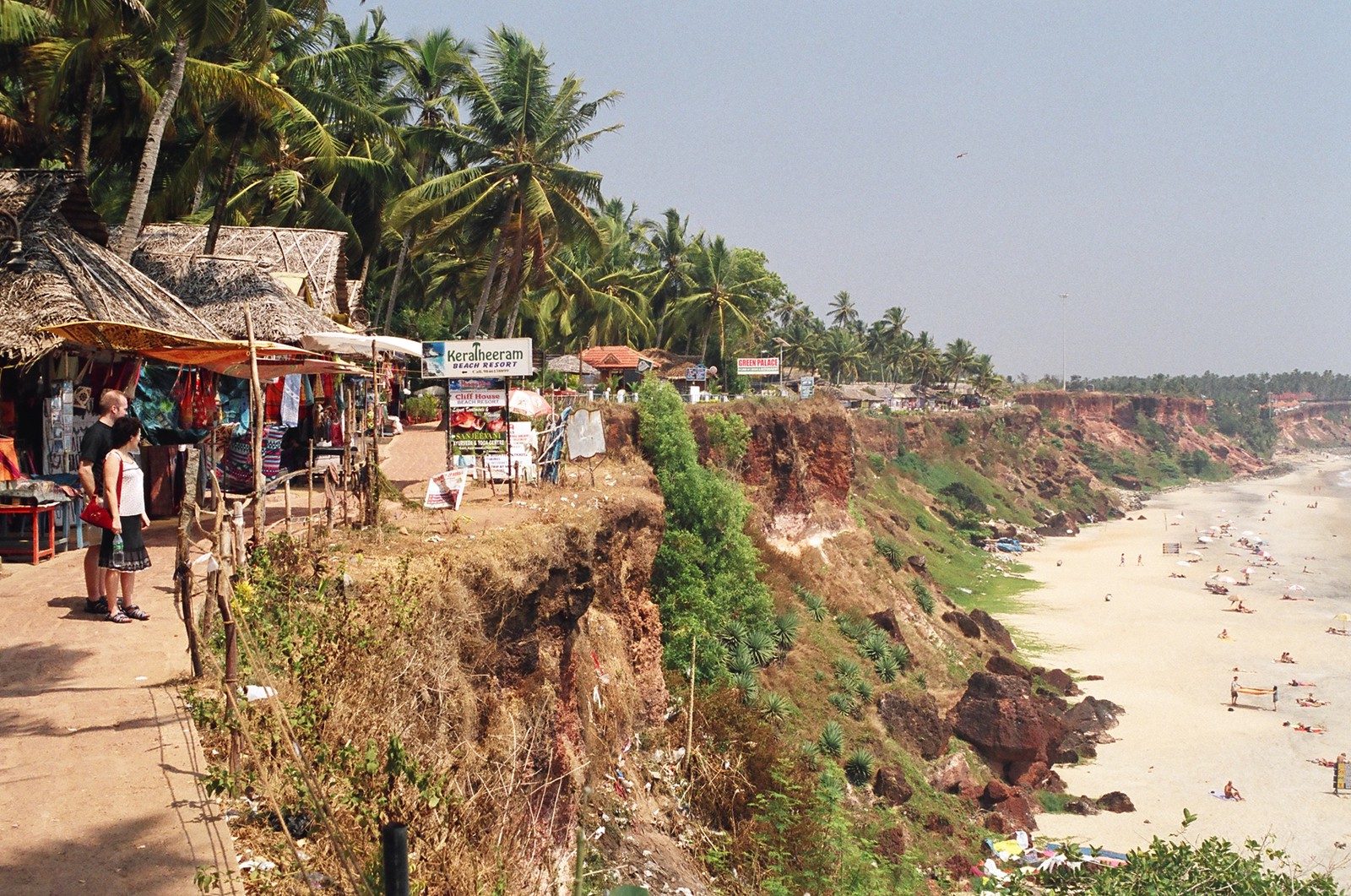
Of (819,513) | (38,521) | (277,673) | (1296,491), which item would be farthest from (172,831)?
(1296,491)

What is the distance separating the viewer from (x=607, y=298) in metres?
40.6

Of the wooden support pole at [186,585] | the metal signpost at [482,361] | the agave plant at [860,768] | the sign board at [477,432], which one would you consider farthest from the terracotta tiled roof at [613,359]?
the wooden support pole at [186,585]

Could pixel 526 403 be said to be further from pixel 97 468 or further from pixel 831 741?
pixel 831 741

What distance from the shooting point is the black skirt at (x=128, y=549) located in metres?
8.80

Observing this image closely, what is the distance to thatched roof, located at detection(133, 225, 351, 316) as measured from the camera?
21.4m

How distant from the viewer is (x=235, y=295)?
57.5ft

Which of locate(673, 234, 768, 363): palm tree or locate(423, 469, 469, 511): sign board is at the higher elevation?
locate(673, 234, 768, 363): palm tree

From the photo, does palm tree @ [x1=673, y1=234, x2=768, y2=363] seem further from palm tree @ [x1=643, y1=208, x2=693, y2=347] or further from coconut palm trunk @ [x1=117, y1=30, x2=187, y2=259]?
coconut palm trunk @ [x1=117, y1=30, x2=187, y2=259]

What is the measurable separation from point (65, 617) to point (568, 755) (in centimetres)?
653

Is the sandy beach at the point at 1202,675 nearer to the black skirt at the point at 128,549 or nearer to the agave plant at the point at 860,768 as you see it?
the agave plant at the point at 860,768

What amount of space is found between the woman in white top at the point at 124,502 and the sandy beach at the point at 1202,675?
19660 millimetres

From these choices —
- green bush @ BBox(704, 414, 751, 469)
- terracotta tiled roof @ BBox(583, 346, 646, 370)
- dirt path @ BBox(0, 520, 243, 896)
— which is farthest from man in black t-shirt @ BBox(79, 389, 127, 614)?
terracotta tiled roof @ BBox(583, 346, 646, 370)

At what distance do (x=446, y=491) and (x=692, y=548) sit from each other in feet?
33.4

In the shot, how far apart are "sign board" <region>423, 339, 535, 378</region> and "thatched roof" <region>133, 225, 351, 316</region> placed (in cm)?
591
